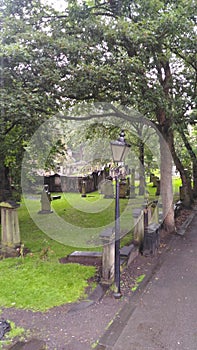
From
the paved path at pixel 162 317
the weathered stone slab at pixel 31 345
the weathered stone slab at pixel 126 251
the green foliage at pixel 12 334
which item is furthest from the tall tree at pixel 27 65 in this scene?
the paved path at pixel 162 317

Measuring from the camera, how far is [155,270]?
6426 millimetres

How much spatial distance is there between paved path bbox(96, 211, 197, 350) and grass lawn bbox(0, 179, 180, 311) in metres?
1.19

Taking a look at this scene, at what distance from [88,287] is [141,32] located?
18.1ft

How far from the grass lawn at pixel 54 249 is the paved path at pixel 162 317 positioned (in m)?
1.19

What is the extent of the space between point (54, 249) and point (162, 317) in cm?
403

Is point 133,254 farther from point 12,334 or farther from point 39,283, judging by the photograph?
point 12,334

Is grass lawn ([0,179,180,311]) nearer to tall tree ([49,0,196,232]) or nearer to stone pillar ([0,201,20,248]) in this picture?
stone pillar ([0,201,20,248])

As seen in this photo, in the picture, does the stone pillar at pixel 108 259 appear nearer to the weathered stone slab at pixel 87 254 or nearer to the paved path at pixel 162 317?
the paved path at pixel 162 317

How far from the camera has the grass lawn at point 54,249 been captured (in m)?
5.18

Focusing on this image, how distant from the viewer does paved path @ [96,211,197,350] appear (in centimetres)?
386

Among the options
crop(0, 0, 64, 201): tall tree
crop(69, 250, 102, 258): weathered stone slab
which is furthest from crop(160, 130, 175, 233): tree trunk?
crop(0, 0, 64, 201): tall tree

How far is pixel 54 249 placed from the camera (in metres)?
7.79

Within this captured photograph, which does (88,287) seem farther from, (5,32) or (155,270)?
(5,32)

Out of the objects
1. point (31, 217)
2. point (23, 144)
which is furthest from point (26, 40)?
point (31, 217)
